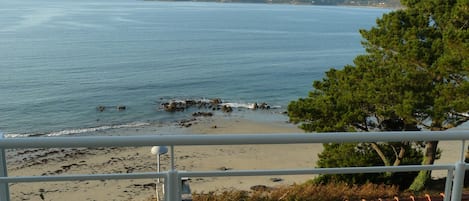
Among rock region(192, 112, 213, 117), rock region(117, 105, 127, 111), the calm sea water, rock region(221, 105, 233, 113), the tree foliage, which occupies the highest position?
the tree foliage

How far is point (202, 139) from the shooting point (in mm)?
1987

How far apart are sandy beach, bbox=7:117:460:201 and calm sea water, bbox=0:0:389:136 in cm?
698

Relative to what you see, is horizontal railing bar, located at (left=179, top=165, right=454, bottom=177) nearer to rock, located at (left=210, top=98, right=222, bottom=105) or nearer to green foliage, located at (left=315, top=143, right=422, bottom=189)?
green foliage, located at (left=315, top=143, right=422, bottom=189)

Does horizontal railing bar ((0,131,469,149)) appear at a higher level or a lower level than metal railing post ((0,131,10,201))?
higher

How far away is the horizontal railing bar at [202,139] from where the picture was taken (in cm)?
193

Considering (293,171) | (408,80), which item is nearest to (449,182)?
(293,171)

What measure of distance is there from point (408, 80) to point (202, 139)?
10.8 meters

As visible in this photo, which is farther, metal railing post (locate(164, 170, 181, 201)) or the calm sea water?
the calm sea water

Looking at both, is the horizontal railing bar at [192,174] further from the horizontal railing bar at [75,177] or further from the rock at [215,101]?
the rock at [215,101]

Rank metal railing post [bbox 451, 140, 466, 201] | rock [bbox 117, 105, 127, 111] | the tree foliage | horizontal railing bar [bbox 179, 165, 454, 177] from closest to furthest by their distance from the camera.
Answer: horizontal railing bar [bbox 179, 165, 454, 177] < metal railing post [bbox 451, 140, 466, 201] < the tree foliage < rock [bbox 117, 105, 127, 111]

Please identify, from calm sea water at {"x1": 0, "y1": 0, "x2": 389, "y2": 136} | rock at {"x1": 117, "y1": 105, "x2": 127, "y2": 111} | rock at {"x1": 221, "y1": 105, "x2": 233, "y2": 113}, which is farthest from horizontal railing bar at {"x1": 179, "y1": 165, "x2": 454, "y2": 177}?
rock at {"x1": 117, "y1": 105, "x2": 127, "y2": 111}

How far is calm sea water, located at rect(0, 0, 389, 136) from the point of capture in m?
33.2

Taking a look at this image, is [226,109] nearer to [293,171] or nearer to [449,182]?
[449,182]

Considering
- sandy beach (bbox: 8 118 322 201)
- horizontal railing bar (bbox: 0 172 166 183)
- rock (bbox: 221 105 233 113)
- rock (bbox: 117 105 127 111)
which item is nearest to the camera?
horizontal railing bar (bbox: 0 172 166 183)
